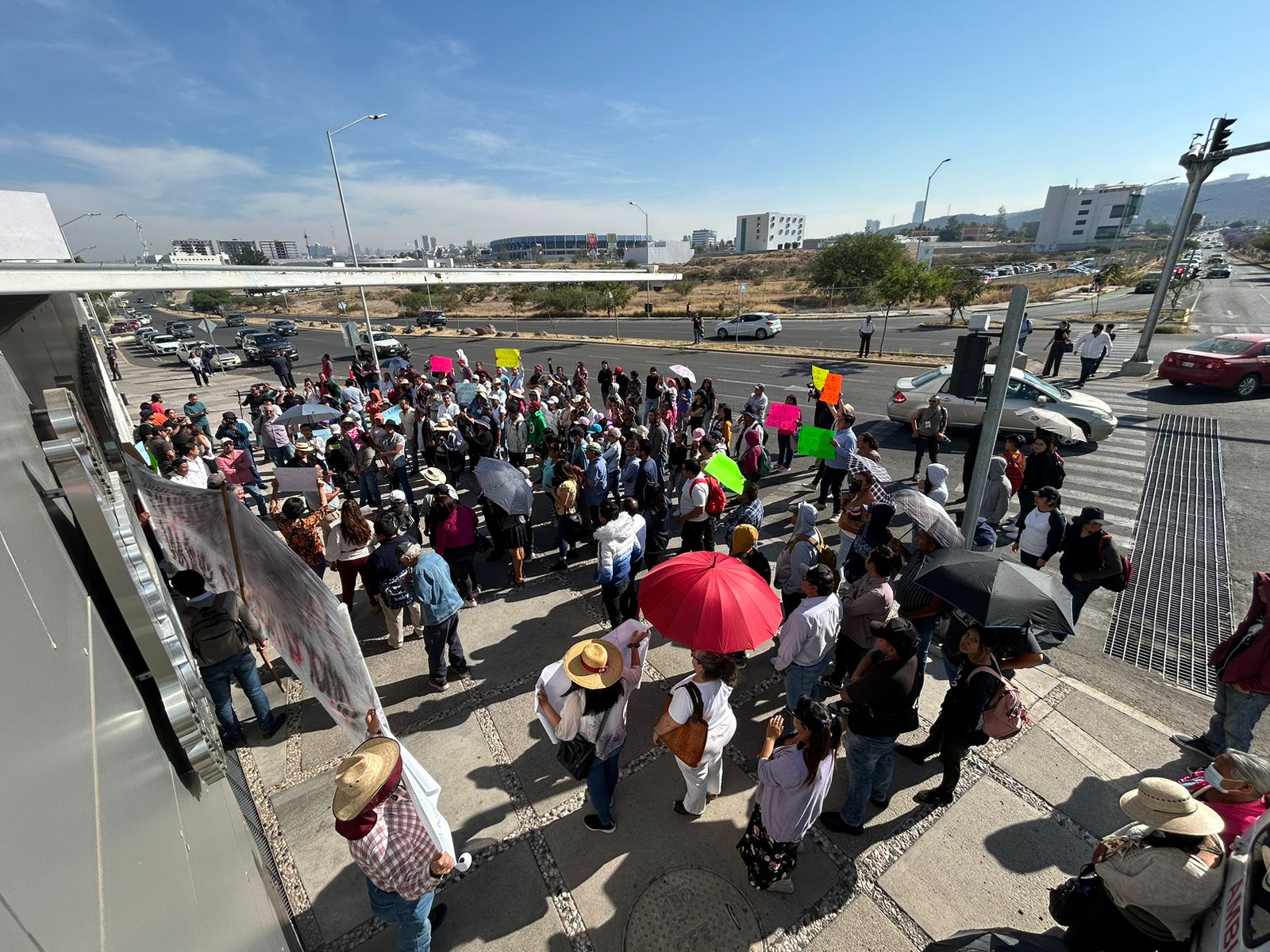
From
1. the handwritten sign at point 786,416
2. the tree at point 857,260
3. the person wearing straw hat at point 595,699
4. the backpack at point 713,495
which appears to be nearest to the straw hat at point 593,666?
the person wearing straw hat at point 595,699

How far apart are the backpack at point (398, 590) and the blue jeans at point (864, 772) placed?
422cm

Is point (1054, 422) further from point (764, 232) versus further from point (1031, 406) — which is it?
point (764, 232)

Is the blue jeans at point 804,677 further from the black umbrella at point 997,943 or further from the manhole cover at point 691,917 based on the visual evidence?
the black umbrella at point 997,943

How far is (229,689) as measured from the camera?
4758 millimetres

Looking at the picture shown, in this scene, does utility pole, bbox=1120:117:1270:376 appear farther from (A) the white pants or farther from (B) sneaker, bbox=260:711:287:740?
(B) sneaker, bbox=260:711:287:740

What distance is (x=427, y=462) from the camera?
11828 mm

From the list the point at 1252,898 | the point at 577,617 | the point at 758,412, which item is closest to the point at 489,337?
the point at 758,412

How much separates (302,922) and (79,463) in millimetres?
3131

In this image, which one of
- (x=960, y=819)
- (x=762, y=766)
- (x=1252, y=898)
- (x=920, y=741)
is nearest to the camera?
(x=1252, y=898)

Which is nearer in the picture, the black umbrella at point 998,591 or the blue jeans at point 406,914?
the blue jeans at point 406,914

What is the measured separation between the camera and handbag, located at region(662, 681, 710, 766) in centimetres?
354

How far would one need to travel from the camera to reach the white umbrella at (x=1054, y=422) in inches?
441

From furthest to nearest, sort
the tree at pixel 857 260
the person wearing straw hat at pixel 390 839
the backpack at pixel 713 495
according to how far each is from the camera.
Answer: the tree at pixel 857 260, the backpack at pixel 713 495, the person wearing straw hat at pixel 390 839

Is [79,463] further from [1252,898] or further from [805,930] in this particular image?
[1252,898]
